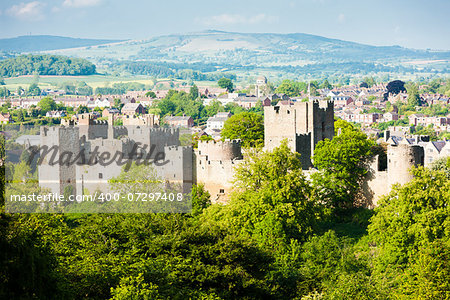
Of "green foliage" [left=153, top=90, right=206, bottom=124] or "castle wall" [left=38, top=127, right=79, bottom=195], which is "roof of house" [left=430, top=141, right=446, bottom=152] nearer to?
"castle wall" [left=38, top=127, right=79, bottom=195]

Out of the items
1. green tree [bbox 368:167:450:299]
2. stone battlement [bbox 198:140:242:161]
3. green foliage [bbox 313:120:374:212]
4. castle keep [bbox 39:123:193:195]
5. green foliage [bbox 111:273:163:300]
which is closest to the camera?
green foliage [bbox 111:273:163:300]

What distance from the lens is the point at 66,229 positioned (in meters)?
29.8

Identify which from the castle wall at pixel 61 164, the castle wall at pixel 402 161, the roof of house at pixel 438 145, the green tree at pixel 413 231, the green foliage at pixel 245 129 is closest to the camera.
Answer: the green tree at pixel 413 231

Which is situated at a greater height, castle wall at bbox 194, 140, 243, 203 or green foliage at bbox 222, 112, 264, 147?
green foliage at bbox 222, 112, 264, 147

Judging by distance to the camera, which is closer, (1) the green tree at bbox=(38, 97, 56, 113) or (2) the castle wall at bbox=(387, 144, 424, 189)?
(2) the castle wall at bbox=(387, 144, 424, 189)

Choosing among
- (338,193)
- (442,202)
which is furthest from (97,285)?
(338,193)

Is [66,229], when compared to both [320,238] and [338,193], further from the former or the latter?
[338,193]

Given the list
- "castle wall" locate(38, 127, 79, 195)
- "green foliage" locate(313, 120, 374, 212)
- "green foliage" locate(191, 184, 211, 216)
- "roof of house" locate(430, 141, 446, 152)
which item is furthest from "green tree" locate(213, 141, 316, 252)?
"roof of house" locate(430, 141, 446, 152)

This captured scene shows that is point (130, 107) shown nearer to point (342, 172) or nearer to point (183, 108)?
point (183, 108)

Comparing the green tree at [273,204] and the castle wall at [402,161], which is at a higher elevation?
the castle wall at [402,161]

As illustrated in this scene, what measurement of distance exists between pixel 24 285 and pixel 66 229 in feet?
41.7

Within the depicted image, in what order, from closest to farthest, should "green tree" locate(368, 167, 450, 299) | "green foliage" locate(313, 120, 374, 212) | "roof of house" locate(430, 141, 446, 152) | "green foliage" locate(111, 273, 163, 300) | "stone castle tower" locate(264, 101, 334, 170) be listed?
"green foliage" locate(111, 273, 163, 300) < "green tree" locate(368, 167, 450, 299) < "green foliage" locate(313, 120, 374, 212) < "stone castle tower" locate(264, 101, 334, 170) < "roof of house" locate(430, 141, 446, 152)

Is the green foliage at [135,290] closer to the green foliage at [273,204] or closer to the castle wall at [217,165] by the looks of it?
the green foliage at [273,204]

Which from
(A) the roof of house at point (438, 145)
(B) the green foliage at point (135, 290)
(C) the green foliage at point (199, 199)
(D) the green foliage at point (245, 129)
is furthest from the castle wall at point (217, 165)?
(A) the roof of house at point (438, 145)
